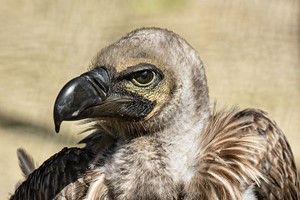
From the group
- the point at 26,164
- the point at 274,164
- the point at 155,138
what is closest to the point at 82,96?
the point at 155,138

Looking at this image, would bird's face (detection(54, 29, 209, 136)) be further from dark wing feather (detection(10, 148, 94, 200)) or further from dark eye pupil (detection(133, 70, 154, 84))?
dark wing feather (detection(10, 148, 94, 200))

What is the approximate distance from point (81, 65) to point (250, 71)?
1563 mm

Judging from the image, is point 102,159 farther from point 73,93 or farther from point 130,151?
point 73,93

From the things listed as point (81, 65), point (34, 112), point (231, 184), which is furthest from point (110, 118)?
point (81, 65)

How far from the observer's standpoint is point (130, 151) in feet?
12.9

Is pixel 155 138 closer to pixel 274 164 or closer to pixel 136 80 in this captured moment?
pixel 136 80

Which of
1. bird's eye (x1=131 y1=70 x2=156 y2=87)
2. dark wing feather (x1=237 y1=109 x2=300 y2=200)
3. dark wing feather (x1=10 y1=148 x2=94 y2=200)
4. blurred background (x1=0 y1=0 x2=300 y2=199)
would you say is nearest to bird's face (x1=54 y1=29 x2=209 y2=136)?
bird's eye (x1=131 y1=70 x2=156 y2=87)

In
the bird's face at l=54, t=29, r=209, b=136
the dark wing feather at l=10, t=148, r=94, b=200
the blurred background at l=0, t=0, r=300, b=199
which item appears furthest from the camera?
the blurred background at l=0, t=0, r=300, b=199

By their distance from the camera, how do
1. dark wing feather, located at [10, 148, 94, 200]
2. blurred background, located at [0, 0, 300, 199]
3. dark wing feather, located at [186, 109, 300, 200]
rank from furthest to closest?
blurred background, located at [0, 0, 300, 199], dark wing feather, located at [10, 148, 94, 200], dark wing feather, located at [186, 109, 300, 200]

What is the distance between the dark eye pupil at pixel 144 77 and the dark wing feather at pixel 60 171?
529 millimetres

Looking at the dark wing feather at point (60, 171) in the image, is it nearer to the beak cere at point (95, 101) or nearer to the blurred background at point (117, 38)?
the beak cere at point (95, 101)

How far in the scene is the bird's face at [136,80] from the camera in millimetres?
3789

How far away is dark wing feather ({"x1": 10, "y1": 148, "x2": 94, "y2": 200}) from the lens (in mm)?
4133

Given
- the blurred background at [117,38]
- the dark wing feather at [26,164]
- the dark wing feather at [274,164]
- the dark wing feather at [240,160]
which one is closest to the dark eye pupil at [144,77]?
the dark wing feather at [240,160]
